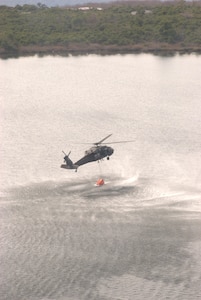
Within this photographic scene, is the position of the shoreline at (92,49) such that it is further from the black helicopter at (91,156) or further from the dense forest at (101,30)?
the black helicopter at (91,156)

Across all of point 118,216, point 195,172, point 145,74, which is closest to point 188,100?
point 145,74

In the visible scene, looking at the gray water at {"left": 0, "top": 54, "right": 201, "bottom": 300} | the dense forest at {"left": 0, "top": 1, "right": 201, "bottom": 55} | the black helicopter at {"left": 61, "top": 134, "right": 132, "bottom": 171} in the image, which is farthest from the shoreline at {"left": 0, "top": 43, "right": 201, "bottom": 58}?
the black helicopter at {"left": 61, "top": 134, "right": 132, "bottom": 171}

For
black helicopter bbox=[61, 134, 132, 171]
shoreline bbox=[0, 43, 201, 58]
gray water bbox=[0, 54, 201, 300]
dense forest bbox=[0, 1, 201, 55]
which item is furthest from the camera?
dense forest bbox=[0, 1, 201, 55]

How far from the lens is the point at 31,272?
154ft

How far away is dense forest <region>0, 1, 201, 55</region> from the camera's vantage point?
149 metres

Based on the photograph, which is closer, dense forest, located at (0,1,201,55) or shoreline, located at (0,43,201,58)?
shoreline, located at (0,43,201,58)

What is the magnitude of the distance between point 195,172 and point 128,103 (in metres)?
31.2

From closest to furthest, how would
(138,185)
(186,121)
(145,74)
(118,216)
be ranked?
(118,216)
(138,185)
(186,121)
(145,74)

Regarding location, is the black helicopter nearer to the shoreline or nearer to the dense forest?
the shoreline

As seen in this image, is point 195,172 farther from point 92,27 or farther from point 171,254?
point 92,27

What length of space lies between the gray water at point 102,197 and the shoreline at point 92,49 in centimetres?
4275

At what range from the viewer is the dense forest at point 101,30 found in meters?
149

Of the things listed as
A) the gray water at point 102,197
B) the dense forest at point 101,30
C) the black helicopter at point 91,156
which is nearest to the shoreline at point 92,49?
the dense forest at point 101,30

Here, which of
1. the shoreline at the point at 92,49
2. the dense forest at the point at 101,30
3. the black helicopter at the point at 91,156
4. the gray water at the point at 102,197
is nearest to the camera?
the gray water at the point at 102,197
